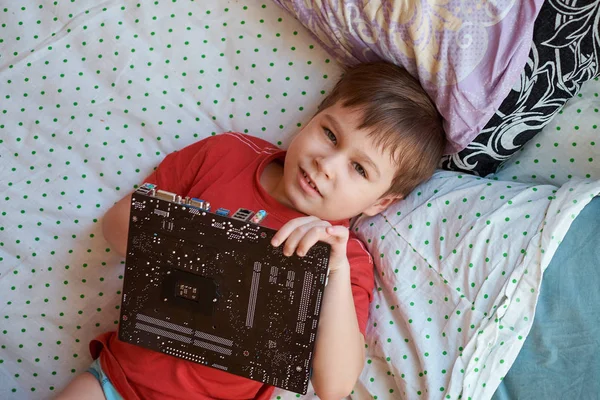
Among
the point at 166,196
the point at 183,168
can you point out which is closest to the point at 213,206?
the point at 183,168

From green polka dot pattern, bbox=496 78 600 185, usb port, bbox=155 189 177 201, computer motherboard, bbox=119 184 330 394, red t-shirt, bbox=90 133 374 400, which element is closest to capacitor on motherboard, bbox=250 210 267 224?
computer motherboard, bbox=119 184 330 394

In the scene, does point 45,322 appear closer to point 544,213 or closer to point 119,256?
point 119,256

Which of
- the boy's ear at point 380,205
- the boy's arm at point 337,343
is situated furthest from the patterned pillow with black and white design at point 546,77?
the boy's arm at point 337,343

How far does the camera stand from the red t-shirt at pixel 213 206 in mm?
1203

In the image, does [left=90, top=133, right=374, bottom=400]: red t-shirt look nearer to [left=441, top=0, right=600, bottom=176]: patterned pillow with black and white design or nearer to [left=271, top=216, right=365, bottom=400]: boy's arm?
[left=271, top=216, right=365, bottom=400]: boy's arm

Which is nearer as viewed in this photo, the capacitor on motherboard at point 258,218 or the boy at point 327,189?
the capacitor on motherboard at point 258,218

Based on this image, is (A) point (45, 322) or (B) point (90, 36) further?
(B) point (90, 36)

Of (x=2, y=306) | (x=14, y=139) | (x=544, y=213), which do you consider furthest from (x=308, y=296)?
(x=14, y=139)

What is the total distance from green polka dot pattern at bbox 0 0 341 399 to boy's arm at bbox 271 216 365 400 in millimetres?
441

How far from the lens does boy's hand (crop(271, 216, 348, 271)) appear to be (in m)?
0.96

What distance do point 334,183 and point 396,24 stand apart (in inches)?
12.7

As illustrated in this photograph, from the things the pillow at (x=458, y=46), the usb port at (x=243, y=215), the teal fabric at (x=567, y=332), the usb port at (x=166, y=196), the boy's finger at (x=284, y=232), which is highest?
the pillow at (x=458, y=46)

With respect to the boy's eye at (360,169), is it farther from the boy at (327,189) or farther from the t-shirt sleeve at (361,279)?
the t-shirt sleeve at (361,279)

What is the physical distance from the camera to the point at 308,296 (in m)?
1.00
